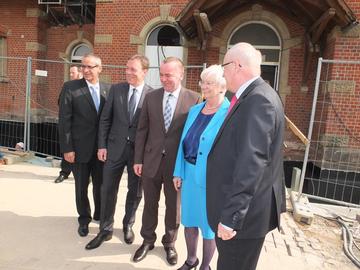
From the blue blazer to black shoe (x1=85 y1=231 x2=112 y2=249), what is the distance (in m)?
1.19

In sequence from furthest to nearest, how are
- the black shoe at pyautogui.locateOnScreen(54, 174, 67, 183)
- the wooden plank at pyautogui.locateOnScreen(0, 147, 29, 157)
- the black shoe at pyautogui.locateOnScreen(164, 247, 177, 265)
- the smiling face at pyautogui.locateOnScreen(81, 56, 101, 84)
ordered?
the wooden plank at pyautogui.locateOnScreen(0, 147, 29, 157) < the black shoe at pyautogui.locateOnScreen(54, 174, 67, 183) < the smiling face at pyautogui.locateOnScreen(81, 56, 101, 84) < the black shoe at pyautogui.locateOnScreen(164, 247, 177, 265)

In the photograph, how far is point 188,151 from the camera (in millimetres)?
2889

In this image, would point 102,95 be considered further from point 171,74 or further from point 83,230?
point 83,230

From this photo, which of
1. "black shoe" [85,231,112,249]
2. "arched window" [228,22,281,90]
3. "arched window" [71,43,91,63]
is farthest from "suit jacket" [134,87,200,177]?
"arched window" [71,43,91,63]

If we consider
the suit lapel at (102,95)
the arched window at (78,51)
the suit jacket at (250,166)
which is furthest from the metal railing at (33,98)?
the suit jacket at (250,166)

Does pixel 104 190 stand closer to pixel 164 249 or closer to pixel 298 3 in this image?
pixel 164 249

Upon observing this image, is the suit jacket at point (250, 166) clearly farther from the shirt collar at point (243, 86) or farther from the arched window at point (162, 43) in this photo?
the arched window at point (162, 43)

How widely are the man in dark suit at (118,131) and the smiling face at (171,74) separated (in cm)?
44

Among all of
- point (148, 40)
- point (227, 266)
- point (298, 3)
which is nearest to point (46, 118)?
point (148, 40)

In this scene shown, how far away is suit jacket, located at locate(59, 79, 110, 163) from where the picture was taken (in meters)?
3.64

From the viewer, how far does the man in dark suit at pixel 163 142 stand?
3117mm

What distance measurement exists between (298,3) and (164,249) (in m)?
6.87

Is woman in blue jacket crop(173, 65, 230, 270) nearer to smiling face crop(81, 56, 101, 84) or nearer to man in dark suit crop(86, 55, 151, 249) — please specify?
man in dark suit crop(86, 55, 151, 249)

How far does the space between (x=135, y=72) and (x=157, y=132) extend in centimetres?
67
